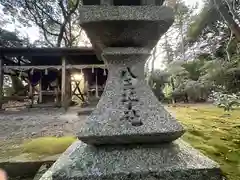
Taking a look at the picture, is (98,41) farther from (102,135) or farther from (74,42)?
(74,42)

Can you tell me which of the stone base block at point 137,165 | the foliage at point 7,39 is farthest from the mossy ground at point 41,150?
the foliage at point 7,39

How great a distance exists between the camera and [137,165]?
143 cm

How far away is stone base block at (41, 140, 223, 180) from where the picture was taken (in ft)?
4.53

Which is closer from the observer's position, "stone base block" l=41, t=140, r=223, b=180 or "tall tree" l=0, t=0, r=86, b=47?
"stone base block" l=41, t=140, r=223, b=180

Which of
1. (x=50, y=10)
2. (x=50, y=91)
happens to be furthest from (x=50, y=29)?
(x=50, y=91)

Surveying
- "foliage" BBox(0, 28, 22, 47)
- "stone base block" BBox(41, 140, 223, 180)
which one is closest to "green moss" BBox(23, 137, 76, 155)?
"stone base block" BBox(41, 140, 223, 180)

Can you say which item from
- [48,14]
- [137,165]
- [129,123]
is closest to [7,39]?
[48,14]

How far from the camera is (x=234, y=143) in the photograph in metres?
3.12

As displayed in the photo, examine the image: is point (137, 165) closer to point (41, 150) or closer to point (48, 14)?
point (41, 150)

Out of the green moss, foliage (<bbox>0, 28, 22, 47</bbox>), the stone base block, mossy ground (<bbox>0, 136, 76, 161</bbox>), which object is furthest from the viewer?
foliage (<bbox>0, 28, 22, 47</bbox>)

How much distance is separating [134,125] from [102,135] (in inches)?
8.5

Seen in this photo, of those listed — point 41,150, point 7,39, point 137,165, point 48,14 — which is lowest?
point 41,150

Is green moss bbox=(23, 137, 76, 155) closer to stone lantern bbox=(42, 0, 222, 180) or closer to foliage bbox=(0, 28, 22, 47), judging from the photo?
stone lantern bbox=(42, 0, 222, 180)

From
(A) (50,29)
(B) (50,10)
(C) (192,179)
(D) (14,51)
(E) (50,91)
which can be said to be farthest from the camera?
(A) (50,29)
